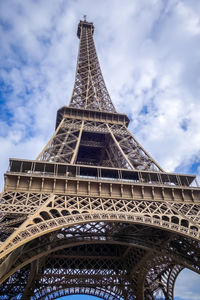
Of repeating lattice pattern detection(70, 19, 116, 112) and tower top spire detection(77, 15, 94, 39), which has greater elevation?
tower top spire detection(77, 15, 94, 39)

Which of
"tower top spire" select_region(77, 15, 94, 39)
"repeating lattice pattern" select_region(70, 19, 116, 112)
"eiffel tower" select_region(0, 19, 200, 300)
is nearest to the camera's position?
"eiffel tower" select_region(0, 19, 200, 300)

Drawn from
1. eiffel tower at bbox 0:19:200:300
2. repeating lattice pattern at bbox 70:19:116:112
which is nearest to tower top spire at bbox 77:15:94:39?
repeating lattice pattern at bbox 70:19:116:112

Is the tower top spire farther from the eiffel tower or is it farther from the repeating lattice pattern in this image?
the eiffel tower

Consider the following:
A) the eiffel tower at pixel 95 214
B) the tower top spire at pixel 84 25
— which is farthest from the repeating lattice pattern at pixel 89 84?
the tower top spire at pixel 84 25

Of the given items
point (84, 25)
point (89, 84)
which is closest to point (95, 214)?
point (89, 84)

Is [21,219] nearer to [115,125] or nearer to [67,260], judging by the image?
[67,260]

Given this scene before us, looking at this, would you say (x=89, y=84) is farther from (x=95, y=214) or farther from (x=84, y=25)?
(x=95, y=214)

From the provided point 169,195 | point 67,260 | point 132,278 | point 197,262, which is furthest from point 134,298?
point 169,195

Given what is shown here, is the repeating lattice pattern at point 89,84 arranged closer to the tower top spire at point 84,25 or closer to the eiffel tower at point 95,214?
the eiffel tower at point 95,214
